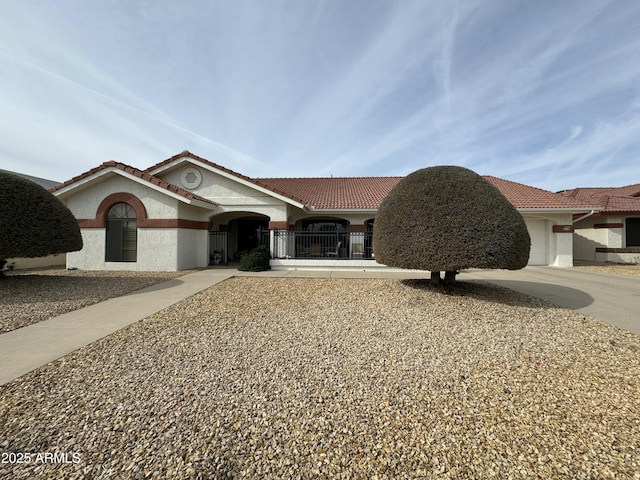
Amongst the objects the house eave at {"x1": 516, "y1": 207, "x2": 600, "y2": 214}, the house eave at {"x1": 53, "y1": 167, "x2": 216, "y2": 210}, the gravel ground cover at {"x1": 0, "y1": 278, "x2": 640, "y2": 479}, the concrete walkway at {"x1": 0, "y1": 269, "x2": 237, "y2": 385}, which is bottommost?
the gravel ground cover at {"x1": 0, "y1": 278, "x2": 640, "y2": 479}

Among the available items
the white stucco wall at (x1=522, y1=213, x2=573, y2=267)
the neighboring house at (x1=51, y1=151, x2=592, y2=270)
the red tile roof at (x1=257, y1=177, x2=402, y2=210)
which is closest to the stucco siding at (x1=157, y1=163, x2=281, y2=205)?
the neighboring house at (x1=51, y1=151, x2=592, y2=270)

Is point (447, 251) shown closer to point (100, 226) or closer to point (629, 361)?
point (629, 361)

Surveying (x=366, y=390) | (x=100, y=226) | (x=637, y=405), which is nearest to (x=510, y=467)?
(x=366, y=390)

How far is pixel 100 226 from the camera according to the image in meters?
12.1

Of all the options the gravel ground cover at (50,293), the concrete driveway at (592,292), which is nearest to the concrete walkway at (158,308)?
the concrete driveway at (592,292)

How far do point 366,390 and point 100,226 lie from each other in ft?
46.5

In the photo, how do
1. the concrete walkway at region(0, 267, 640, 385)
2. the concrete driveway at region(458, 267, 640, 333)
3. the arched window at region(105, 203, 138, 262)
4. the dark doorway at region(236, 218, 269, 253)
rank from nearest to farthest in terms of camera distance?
the concrete walkway at region(0, 267, 640, 385) → the concrete driveway at region(458, 267, 640, 333) → the arched window at region(105, 203, 138, 262) → the dark doorway at region(236, 218, 269, 253)

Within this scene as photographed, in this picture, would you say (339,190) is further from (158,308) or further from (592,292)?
(158,308)

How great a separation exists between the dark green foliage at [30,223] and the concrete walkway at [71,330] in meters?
3.15

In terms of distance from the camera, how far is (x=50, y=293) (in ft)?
23.5

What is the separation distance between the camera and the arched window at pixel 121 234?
12.1 metres

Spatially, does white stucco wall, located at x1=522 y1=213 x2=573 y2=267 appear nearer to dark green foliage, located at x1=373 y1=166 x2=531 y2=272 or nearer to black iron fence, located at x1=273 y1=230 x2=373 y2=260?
black iron fence, located at x1=273 y1=230 x2=373 y2=260

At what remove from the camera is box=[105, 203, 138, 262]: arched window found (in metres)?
12.1

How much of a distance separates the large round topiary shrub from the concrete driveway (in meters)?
14.5
